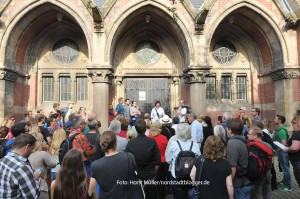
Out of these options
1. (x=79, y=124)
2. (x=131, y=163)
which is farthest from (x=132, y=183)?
(x=79, y=124)

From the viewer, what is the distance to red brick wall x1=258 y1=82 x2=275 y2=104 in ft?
→ 40.9

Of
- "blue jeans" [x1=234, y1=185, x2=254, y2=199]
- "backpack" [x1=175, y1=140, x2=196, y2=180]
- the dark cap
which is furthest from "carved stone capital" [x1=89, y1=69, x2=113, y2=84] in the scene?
"blue jeans" [x1=234, y1=185, x2=254, y2=199]

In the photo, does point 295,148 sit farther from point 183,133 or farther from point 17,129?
point 17,129

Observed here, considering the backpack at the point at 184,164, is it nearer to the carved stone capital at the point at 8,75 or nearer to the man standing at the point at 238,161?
the man standing at the point at 238,161

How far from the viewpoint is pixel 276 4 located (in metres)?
11.8

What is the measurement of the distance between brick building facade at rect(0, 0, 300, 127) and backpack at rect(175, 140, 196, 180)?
7.34 meters

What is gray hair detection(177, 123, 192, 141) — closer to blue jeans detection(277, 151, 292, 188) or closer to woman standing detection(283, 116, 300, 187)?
woman standing detection(283, 116, 300, 187)

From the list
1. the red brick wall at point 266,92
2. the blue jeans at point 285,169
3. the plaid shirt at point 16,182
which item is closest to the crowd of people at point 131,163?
the plaid shirt at point 16,182

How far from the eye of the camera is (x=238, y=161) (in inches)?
141

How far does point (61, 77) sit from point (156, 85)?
197 inches

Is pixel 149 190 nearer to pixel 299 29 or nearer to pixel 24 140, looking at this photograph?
pixel 24 140

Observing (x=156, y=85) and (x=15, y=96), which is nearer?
(x=15, y=96)

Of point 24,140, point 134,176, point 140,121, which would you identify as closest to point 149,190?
point 140,121

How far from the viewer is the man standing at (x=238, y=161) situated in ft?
11.6
